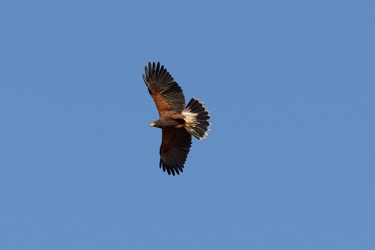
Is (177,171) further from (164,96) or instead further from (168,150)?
(164,96)

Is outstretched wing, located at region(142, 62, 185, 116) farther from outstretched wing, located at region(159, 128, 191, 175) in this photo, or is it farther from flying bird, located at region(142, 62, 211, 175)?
outstretched wing, located at region(159, 128, 191, 175)

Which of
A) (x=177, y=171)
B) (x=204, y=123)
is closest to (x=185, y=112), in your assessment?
(x=204, y=123)

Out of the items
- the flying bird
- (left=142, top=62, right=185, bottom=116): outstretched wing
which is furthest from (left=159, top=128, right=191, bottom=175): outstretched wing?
(left=142, top=62, right=185, bottom=116): outstretched wing

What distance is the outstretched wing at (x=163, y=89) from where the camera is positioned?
25.6 metres

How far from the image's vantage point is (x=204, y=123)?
25250 millimetres

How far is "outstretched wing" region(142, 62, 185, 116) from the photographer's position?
84.0 ft

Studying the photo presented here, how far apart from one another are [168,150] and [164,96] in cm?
175


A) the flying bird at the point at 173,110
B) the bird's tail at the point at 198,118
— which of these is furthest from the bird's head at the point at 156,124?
the bird's tail at the point at 198,118

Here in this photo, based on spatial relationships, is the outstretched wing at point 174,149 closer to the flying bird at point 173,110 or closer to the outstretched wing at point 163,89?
the flying bird at point 173,110

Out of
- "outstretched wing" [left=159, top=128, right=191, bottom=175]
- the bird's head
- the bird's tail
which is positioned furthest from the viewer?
"outstretched wing" [left=159, top=128, right=191, bottom=175]

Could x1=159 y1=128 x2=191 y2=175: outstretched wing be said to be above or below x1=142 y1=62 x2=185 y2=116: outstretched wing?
below

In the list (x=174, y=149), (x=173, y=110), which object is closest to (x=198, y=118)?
(x=173, y=110)

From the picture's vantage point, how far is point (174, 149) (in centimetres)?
2666

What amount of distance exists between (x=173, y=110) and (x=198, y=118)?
80cm
